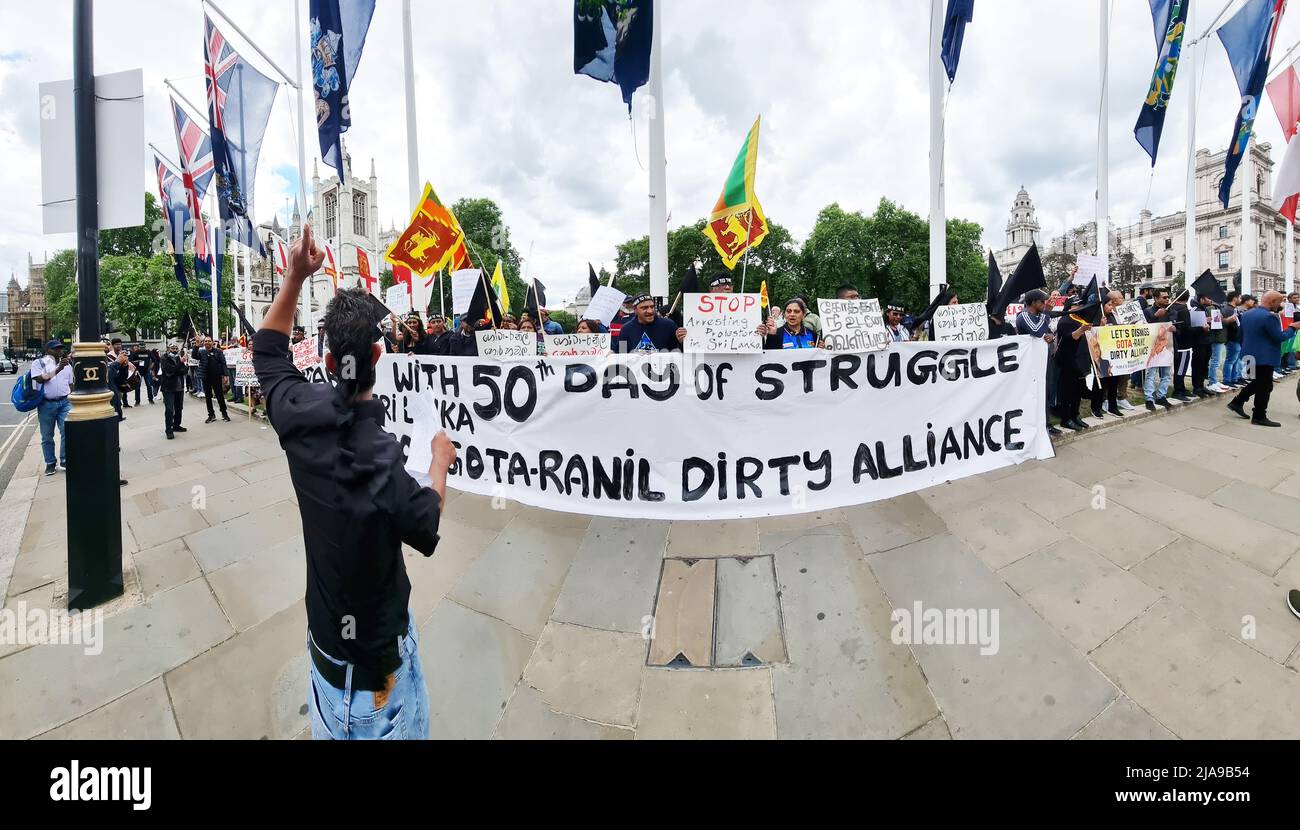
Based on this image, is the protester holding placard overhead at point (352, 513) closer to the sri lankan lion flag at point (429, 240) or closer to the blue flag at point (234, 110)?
the sri lankan lion flag at point (429, 240)

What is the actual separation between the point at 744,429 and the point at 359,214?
86.7 meters

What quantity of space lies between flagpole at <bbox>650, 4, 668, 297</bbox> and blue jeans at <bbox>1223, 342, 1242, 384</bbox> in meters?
10.6

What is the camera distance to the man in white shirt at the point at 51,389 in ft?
22.4

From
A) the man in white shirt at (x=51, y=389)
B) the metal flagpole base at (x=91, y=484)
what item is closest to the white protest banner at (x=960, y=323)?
the metal flagpole base at (x=91, y=484)

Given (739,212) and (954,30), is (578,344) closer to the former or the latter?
(739,212)

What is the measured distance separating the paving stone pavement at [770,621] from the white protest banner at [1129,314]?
2903mm

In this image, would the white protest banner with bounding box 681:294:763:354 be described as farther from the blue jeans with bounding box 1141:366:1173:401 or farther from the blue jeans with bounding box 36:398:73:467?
the blue jeans with bounding box 36:398:73:467

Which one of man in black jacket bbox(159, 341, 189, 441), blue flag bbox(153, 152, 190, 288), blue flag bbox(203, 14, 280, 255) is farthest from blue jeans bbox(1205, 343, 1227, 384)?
blue flag bbox(153, 152, 190, 288)

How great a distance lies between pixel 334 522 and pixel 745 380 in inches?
127

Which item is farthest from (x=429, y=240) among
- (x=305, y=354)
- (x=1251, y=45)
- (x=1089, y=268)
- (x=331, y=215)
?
(x=331, y=215)

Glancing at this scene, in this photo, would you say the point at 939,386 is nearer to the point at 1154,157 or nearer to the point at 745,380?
the point at 745,380

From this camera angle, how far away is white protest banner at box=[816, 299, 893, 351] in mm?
4438

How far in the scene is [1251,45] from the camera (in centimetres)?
902

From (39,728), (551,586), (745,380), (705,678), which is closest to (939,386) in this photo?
(745,380)
